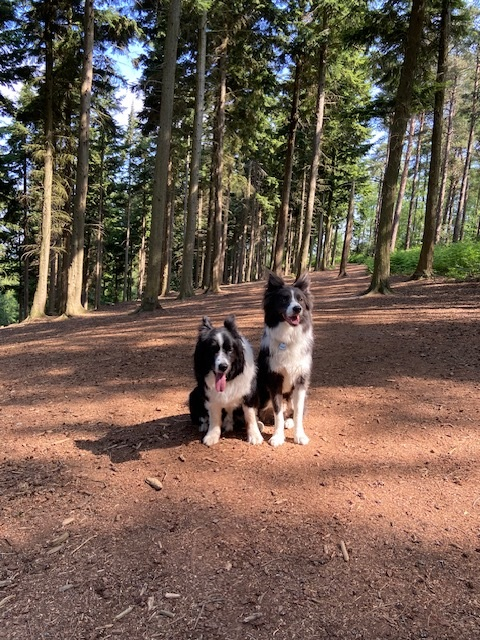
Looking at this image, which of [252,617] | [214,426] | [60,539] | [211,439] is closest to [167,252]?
[214,426]

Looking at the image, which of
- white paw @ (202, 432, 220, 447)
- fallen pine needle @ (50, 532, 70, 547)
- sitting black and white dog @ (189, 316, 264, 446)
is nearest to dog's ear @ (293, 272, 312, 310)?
sitting black and white dog @ (189, 316, 264, 446)

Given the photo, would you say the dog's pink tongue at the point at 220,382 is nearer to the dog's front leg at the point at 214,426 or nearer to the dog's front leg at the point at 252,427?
the dog's front leg at the point at 214,426

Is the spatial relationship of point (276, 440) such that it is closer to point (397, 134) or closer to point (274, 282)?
point (274, 282)

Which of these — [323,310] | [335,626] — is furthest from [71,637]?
[323,310]

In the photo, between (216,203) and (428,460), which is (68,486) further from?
(216,203)

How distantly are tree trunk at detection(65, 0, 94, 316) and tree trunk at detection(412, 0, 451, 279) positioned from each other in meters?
12.0

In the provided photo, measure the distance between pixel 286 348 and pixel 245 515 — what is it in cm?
168

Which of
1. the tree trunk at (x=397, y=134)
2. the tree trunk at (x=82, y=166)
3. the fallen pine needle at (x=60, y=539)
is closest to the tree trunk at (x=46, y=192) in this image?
the tree trunk at (x=82, y=166)

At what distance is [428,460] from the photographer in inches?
160

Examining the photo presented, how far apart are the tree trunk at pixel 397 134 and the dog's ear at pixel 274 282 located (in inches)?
342

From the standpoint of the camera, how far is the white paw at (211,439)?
14.8ft

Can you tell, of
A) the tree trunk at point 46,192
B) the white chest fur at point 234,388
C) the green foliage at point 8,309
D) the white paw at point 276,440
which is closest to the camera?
the white chest fur at point 234,388

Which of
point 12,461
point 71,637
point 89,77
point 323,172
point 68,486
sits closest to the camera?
point 71,637

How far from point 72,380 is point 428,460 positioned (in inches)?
222
